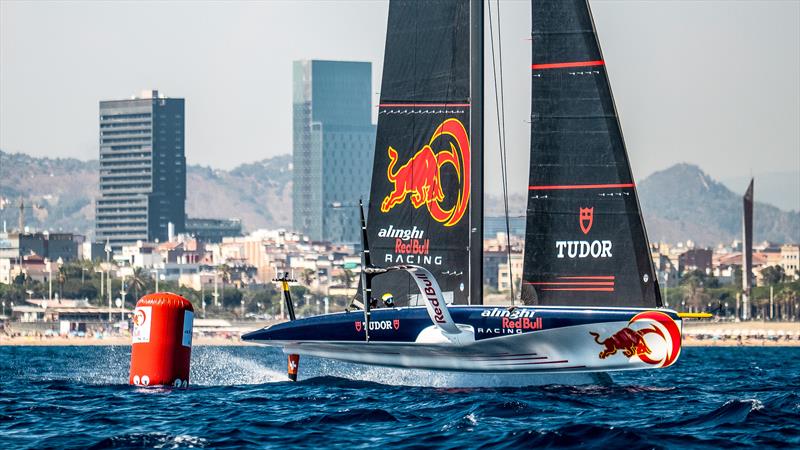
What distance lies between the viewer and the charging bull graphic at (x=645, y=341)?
33281mm

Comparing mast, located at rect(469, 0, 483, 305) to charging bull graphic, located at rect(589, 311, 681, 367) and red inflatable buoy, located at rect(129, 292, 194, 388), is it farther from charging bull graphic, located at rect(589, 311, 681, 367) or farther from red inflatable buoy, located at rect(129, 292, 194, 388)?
red inflatable buoy, located at rect(129, 292, 194, 388)

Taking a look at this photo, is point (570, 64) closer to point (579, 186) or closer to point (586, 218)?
point (579, 186)

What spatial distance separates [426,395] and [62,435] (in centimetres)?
904

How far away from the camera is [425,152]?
37344 mm

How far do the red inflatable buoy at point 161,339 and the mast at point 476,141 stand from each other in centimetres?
663

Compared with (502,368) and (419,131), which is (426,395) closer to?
(502,368)

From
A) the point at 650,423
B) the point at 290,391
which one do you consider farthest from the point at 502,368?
the point at 650,423

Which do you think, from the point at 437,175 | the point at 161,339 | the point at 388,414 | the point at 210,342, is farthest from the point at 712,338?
the point at 388,414

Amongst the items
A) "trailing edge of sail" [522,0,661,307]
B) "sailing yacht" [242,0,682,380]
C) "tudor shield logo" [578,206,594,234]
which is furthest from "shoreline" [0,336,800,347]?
"tudor shield logo" [578,206,594,234]

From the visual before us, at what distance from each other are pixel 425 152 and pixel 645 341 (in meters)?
7.23

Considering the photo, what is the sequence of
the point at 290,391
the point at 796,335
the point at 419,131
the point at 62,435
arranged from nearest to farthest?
the point at 62,435 → the point at 290,391 → the point at 419,131 → the point at 796,335

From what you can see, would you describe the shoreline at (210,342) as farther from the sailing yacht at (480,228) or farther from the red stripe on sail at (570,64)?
the red stripe on sail at (570,64)

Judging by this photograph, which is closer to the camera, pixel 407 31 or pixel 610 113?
pixel 610 113

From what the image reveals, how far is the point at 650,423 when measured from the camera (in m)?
27.5
